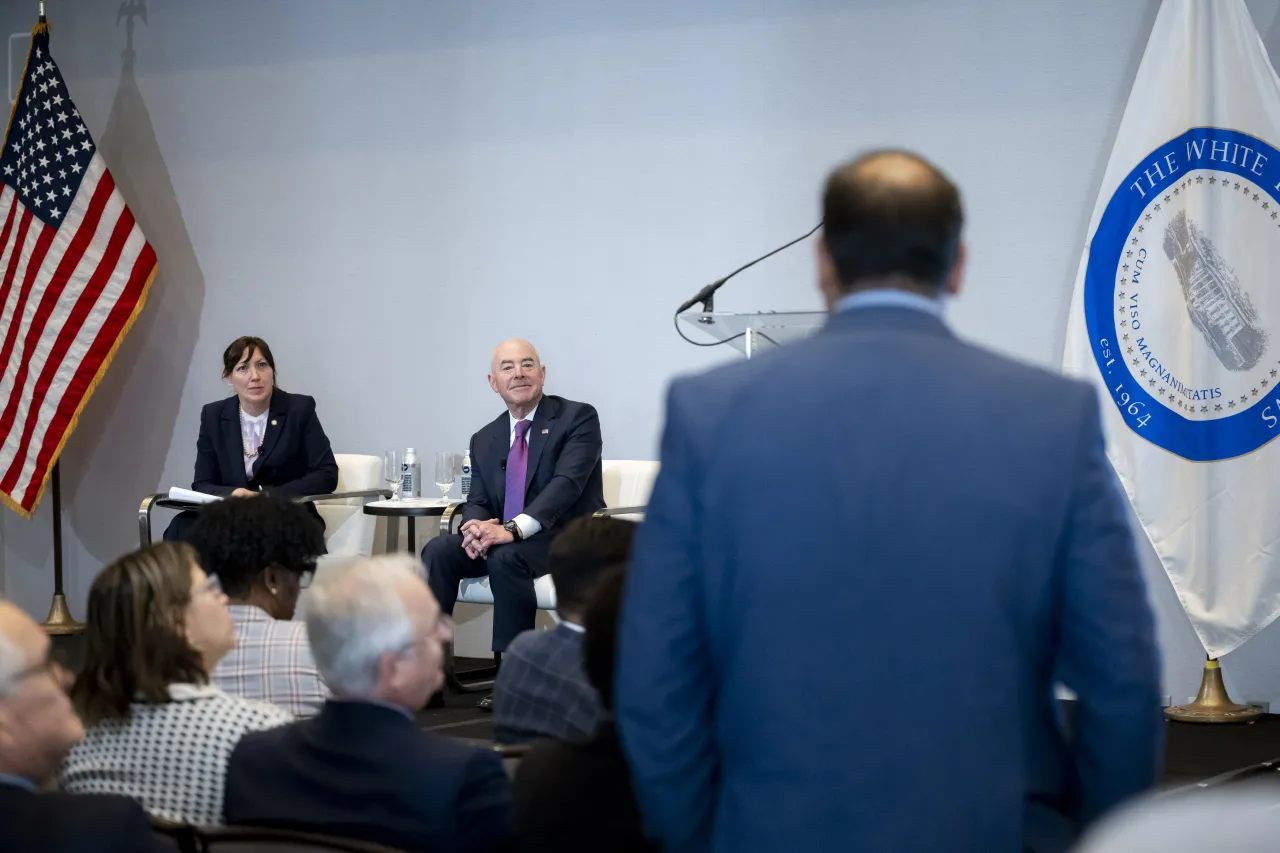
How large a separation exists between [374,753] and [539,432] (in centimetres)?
371

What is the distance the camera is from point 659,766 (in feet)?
4.99

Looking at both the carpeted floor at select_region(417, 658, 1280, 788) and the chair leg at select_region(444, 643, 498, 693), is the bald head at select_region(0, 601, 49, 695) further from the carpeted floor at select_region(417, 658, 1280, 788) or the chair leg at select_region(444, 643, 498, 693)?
the chair leg at select_region(444, 643, 498, 693)

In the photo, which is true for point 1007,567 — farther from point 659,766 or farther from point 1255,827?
point 1255,827

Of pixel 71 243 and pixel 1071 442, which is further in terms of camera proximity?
pixel 71 243

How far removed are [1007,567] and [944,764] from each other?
211 millimetres

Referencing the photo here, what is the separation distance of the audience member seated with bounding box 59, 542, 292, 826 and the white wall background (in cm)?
400

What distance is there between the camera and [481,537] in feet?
17.2

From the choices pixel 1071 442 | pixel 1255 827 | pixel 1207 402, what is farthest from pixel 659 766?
pixel 1207 402

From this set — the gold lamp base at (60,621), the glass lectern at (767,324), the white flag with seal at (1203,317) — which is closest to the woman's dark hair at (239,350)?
the gold lamp base at (60,621)

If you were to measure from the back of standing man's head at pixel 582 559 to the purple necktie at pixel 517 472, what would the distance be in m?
2.96

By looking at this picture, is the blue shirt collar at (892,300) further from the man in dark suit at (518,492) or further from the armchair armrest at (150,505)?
the armchair armrest at (150,505)

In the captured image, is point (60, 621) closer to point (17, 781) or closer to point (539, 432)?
point (539, 432)

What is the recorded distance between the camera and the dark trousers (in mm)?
5215

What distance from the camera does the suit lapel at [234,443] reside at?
596 centimetres
